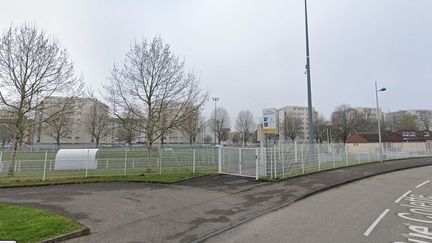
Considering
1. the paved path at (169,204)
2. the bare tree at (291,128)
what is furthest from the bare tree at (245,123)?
the paved path at (169,204)

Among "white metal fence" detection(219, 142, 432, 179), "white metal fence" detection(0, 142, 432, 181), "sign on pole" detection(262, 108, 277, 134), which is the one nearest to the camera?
"white metal fence" detection(219, 142, 432, 179)

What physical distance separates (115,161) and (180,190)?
1176cm

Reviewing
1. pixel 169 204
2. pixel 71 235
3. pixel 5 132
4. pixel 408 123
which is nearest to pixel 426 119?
pixel 408 123

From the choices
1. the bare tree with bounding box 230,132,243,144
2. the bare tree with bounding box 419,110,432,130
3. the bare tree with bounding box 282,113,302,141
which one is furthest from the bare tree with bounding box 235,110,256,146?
the bare tree with bounding box 419,110,432,130

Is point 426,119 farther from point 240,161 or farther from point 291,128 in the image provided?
point 240,161

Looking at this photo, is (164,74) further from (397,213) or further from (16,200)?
(397,213)

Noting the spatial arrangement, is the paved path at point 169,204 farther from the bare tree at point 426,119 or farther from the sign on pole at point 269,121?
the bare tree at point 426,119

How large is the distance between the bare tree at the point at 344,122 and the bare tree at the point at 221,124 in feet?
105

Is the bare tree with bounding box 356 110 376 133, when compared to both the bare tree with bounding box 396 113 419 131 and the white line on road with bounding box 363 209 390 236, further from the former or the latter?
the white line on road with bounding box 363 209 390 236

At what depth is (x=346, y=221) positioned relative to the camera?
293 inches

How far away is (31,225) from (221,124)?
70272 mm

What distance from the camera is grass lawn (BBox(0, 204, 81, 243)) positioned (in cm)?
581

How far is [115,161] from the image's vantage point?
22.4 metres

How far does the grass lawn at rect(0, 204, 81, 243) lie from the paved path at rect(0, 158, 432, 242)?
524 millimetres
